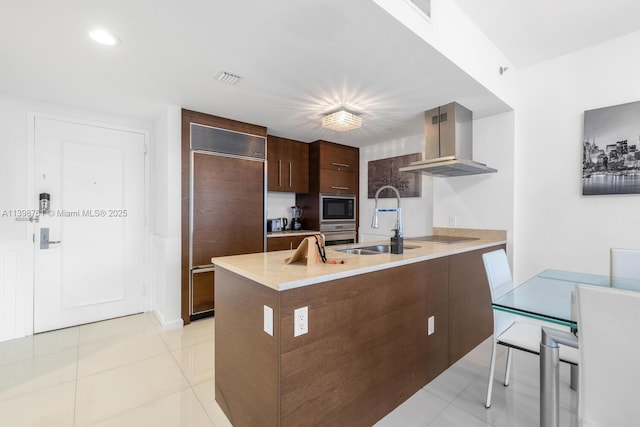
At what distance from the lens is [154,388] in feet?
6.48

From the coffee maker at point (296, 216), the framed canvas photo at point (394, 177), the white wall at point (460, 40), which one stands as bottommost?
the coffee maker at point (296, 216)

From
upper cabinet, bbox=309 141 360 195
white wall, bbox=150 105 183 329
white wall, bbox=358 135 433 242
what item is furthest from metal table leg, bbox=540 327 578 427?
upper cabinet, bbox=309 141 360 195

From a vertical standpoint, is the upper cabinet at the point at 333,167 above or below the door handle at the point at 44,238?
above

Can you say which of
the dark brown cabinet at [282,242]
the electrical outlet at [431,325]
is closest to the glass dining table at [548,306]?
the electrical outlet at [431,325]

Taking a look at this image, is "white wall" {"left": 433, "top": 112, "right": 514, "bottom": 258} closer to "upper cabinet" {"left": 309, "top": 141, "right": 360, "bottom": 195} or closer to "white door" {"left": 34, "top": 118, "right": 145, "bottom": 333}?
"upper cabinet" {"left": 309, "top": 141, "right": 360, "bottom": 195}

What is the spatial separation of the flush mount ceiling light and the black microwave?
1492 millimetres

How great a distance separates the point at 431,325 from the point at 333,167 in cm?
294

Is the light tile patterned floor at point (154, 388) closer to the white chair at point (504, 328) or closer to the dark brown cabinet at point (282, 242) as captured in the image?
the white chair at point (504, 328)

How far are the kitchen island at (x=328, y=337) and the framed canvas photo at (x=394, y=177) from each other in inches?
79.8

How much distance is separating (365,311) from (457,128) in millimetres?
2222

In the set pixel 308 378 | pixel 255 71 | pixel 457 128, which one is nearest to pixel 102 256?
pixel 255 71

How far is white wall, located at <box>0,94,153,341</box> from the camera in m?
2.72

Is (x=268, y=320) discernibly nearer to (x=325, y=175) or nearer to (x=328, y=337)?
(x=328, y=337)

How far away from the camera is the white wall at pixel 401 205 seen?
397cm
